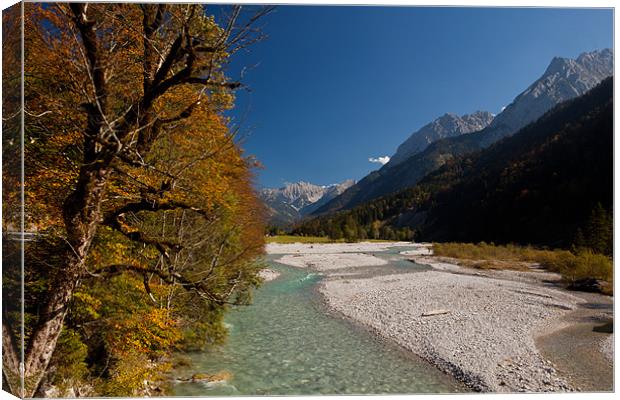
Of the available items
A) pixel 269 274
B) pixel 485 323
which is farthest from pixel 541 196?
pixel 485 323

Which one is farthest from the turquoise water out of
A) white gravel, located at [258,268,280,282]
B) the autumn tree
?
white gravel, located at [258,268,280,282]

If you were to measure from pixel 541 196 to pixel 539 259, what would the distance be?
15754 mm

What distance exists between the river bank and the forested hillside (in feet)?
9.94

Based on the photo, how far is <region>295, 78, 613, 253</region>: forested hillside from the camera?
18448mm

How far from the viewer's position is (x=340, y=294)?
17109 millimetres

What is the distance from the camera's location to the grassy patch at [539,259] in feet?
52.0

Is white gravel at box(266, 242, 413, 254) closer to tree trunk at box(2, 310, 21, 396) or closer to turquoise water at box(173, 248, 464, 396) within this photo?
turquoise water at box(173, 248, 464, 396)

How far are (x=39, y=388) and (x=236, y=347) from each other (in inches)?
197

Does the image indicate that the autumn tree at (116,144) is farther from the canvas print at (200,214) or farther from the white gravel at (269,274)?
the white gravel at (269,274)

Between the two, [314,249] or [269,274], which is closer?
[269,274]

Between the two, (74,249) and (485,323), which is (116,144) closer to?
(74,249)

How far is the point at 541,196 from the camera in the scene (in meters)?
42.9

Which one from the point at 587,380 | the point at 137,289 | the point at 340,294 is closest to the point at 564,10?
the point at 587,380

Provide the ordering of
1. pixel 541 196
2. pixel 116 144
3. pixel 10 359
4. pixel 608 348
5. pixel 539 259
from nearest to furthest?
pixel 116 144 → pixel 10 359 → pixel 608 348 → pixel 539 259 → pixel 541 196
